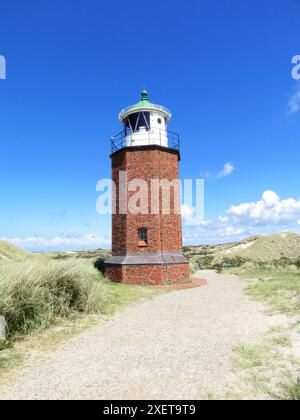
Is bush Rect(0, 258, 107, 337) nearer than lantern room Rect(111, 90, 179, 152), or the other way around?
bush Rect(0, 258, 107, 337)

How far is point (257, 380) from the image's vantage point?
203 inches

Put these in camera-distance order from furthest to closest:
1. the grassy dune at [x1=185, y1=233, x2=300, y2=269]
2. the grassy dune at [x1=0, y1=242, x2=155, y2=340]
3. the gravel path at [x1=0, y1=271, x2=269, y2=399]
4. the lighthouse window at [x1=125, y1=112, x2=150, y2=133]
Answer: the grassy dune at [x1=185, y1=233, x2=300, y2=269]
the lighthouse window at [x1=125, y1=112, x2=150, y2=133]
the grassy dune at [x1=0, y1=242, x2=155, y2=340]
the gravel path at [x1=0, y1=271, x2=269, y2=399]

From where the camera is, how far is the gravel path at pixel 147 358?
494 centimetres

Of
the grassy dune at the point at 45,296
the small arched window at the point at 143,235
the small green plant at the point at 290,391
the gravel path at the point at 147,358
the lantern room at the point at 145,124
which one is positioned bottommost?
the gravel path at the point at 147,358

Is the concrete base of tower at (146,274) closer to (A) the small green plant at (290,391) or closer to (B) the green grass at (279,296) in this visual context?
(B) the green grass at (279,296)

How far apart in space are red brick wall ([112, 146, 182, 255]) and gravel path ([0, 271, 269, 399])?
295 inches

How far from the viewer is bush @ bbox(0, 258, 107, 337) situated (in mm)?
7883

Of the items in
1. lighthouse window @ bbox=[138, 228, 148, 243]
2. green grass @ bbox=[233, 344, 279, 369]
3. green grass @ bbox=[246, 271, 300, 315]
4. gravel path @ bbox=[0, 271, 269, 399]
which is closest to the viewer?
gravel path @ bbox=[0, 271, 269, 399]

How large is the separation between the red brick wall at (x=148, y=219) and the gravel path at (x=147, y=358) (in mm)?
7489

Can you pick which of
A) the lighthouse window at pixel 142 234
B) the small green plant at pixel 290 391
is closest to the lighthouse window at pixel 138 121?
the lighthouse window at pixel 142 234

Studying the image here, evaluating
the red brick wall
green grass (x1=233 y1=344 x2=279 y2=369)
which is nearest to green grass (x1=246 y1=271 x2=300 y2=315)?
green grass (x1=233 y1=344 x2=279 y2=369)

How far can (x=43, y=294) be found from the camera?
882 centimetres

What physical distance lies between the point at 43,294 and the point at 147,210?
34.3 ft

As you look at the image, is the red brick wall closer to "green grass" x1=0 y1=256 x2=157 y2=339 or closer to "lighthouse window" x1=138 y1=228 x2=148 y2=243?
"lighthouse window" x1=138 y1=228 x2=148 y2=243
